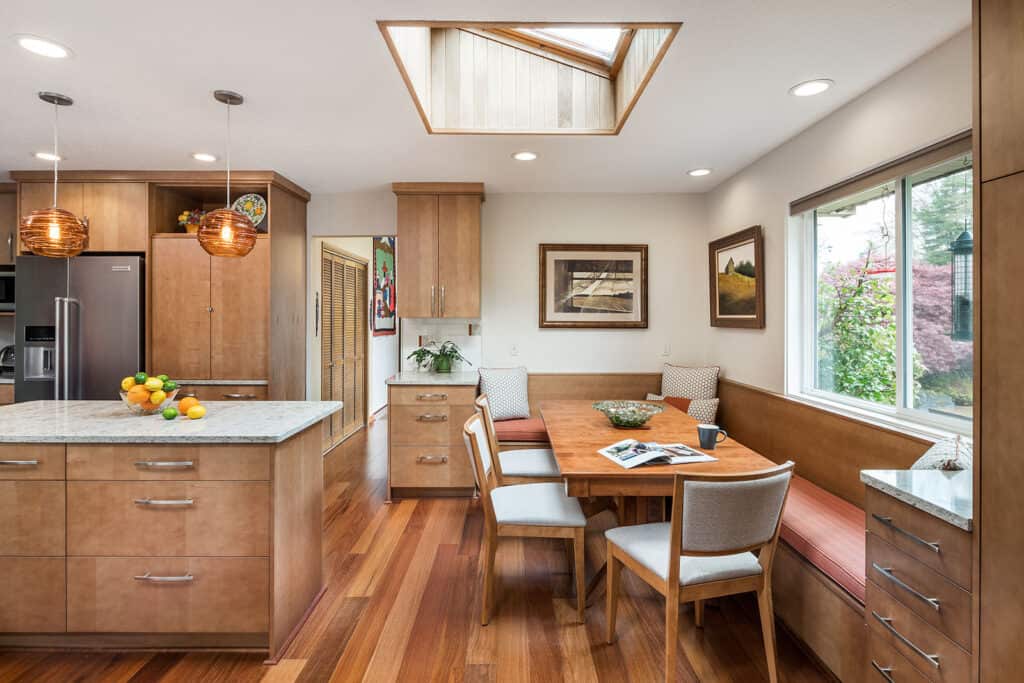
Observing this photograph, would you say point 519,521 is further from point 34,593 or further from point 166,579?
point 34,593

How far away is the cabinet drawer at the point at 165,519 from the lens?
6.40 ft

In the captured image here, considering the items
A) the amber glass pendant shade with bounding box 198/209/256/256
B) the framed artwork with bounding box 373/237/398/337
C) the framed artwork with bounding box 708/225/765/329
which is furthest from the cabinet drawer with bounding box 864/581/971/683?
the framed artwork with bounding box 373/237/398/337

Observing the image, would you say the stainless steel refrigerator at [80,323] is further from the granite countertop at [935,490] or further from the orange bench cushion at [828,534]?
the granite countertop at [935,490]

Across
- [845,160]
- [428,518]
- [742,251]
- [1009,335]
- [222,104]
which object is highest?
[222,104]

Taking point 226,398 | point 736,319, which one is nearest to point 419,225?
point 226,398

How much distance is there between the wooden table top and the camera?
1.99 m

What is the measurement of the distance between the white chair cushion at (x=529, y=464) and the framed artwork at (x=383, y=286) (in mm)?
4099

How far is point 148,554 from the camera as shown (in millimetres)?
1959

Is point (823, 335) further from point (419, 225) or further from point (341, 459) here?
point (341, 459)

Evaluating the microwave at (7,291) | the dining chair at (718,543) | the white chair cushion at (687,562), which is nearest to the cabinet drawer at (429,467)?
the white chair cushion at (687,562)

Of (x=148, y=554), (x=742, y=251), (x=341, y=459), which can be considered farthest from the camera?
(x=341, y=459)

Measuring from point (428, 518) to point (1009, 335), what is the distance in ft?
9.97

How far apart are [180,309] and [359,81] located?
8.14ft

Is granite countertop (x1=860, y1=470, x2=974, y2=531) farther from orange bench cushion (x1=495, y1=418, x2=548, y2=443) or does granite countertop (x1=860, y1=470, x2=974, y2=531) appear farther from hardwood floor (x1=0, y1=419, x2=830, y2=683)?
orange bench cushion (x1=495, y1=418, x2=548, y2=443)
